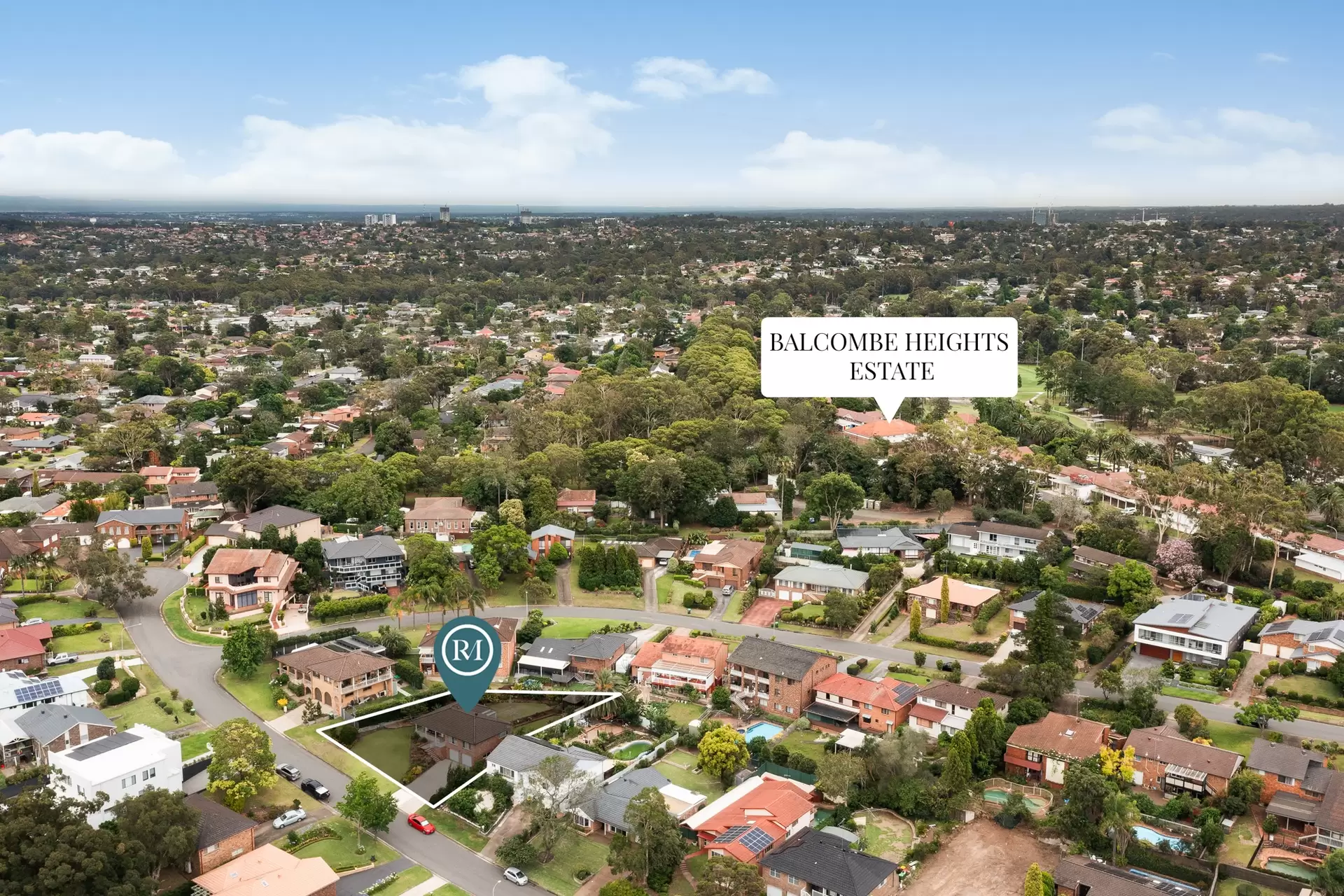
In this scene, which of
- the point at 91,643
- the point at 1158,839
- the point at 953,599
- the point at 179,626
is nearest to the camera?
the point at 1158,839

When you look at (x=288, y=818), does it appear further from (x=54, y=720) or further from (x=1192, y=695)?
(x=1192, y=695)

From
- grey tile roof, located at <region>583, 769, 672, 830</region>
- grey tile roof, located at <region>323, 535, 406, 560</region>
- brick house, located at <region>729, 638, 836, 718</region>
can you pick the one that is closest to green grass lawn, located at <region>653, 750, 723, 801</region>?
grey tile roof, located at <region>583, 769, 672, 830</region>

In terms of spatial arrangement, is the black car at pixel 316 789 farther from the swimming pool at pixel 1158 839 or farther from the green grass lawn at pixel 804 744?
the swimming pool at pixel 1158 839

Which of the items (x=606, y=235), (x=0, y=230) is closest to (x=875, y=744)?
(x=606, y=235)

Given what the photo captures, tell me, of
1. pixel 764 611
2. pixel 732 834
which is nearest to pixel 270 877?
pixel 732 834

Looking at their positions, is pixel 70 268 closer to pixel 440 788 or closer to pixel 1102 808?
pixel 440 788

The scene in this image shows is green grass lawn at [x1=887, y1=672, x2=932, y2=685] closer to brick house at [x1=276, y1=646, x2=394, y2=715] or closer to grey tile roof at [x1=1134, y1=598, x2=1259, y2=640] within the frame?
grey tile roof at [x1=1134, y1=598, x2=1259, y2=640]

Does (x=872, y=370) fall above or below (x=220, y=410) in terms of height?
above
